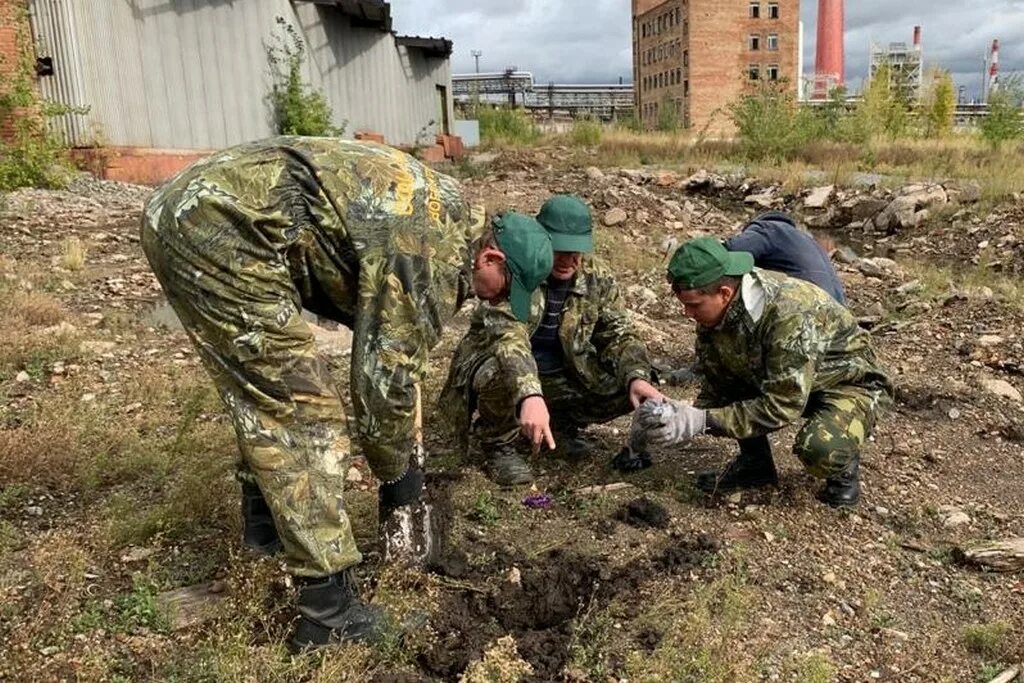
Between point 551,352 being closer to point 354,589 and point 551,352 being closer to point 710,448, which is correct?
point 710,448

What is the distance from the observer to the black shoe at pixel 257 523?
8.43 ft

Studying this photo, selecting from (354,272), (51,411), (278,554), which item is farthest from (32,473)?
(354,272)

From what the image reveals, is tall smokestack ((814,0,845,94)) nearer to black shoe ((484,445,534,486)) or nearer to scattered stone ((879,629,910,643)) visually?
black shoe ((484,445,534,486))

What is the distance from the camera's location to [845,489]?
3172mm

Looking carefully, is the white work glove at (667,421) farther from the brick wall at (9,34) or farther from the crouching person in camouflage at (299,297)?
the brick wall at (9,34)

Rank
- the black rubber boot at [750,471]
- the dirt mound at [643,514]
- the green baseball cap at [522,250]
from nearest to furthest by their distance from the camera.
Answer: the green baseball cap at [522,250] < the dirt mound at [643,514] < the black rubber boot at [750,471]

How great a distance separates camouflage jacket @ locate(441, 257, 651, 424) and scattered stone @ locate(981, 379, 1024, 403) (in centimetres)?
225

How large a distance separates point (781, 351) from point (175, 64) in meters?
9.82

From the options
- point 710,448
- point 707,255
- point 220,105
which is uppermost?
point 220,105

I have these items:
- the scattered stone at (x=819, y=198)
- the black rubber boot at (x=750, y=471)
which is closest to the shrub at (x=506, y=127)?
the scattered stone at (x=819, y=198)

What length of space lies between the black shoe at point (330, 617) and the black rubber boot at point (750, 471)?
1621 millimetres

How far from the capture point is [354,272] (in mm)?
2062

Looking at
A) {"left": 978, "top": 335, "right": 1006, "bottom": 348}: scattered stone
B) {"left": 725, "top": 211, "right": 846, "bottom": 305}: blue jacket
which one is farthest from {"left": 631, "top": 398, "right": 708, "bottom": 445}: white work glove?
{"left": 978, "top": 335, "right": 1006, "bottom": 348}: scattered stone

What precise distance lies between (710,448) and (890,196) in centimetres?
995
